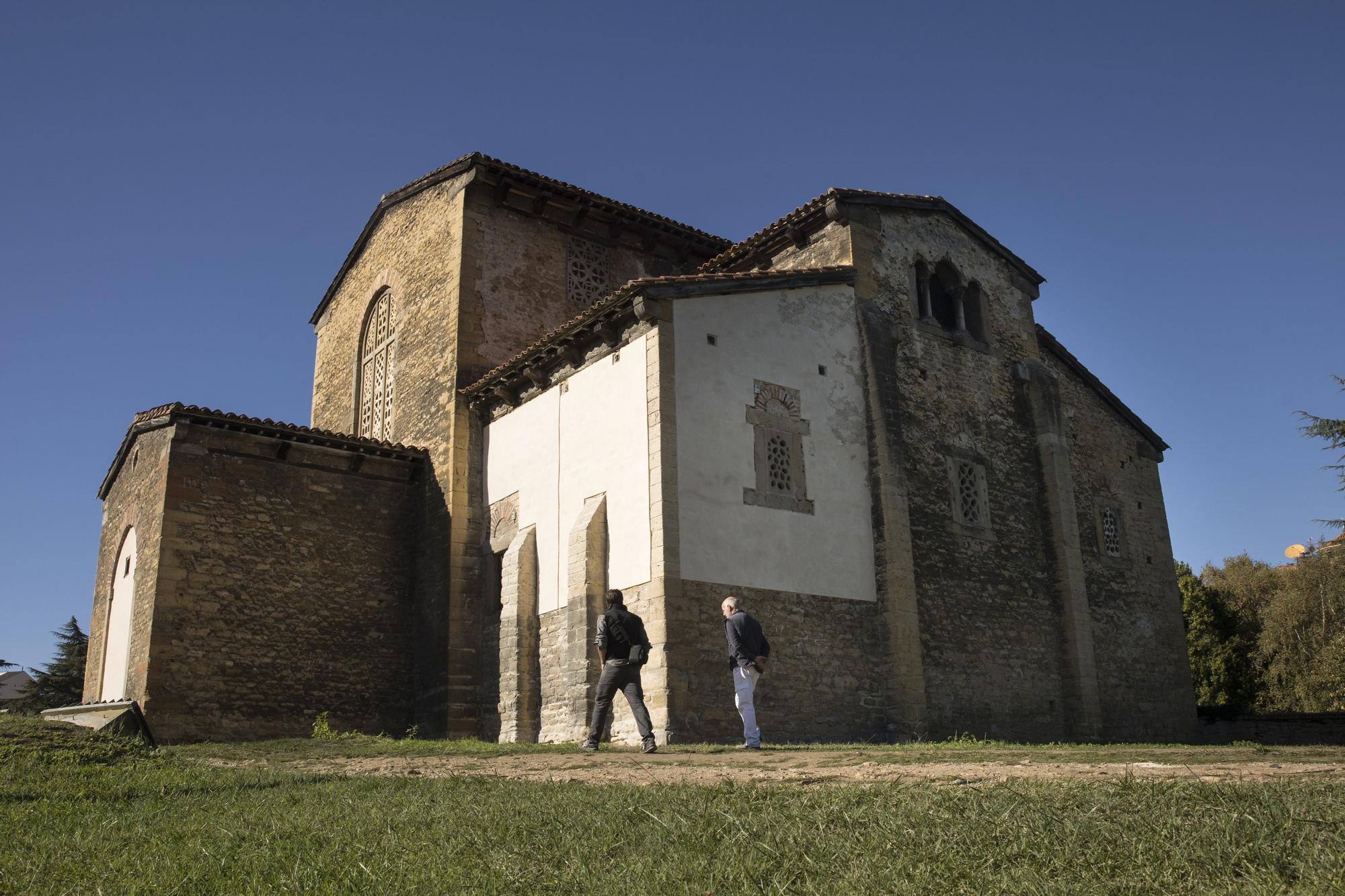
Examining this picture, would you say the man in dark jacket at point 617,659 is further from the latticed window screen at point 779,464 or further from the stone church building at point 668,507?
the latticed window screen at point 779,464

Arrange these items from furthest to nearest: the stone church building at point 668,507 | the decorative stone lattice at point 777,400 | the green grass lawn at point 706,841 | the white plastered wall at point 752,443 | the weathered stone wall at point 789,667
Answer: the decorative stone lattice at point 777,400, the stone church building at point 668,507, the white plastered wall at point 752,443, the weathered stone wall at point 789,667, the green grass lawn at point 706,841

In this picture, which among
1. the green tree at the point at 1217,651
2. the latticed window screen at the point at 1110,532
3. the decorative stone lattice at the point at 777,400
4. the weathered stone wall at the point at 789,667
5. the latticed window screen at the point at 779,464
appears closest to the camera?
the weathered stone wall at the point at 789,667

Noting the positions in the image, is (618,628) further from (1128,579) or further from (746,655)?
(1128,579)

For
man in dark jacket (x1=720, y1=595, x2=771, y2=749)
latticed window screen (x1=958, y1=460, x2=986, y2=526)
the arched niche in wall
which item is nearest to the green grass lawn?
man in dark jacket (x1=720, y1=595, x2=771, y2=749)

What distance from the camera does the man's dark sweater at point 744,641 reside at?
12.1 metres

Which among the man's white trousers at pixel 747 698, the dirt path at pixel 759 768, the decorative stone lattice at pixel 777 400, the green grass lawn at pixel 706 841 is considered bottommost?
the green grass lawn at pixel 706 841

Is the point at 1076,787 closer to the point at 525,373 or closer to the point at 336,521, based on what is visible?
the point at 525,373

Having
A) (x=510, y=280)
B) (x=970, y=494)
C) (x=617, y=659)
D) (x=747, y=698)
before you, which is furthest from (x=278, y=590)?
(x=970, y=494)

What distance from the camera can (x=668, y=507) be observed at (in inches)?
552

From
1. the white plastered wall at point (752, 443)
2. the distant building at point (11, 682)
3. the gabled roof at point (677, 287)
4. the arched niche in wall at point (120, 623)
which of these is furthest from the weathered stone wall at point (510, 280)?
the distant building at point (11, 682)

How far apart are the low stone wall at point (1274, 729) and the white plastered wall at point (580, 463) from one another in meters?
11.7

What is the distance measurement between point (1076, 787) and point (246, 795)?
18.5 ft

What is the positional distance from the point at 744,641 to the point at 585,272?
10.9m

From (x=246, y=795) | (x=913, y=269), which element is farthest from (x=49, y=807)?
(x=913, y=269)
